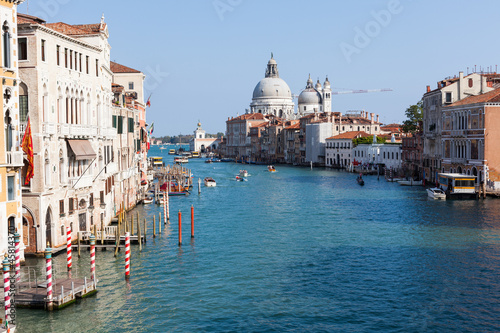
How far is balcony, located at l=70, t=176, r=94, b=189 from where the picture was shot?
1931 cm

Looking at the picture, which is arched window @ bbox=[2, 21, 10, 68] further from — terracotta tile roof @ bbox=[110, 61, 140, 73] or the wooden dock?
terracotta tile roof @ bbox=[110, 61, 140, 73]

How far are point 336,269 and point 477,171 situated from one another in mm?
21528

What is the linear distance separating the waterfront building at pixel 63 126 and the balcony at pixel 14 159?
1.50 meters

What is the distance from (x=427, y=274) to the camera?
17.0 metres

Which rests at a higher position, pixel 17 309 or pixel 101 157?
pixel 101 157

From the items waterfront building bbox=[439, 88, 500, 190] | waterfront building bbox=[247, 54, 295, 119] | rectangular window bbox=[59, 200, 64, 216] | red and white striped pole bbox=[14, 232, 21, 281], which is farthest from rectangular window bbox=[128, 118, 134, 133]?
waterfront building bbox=[247, 54, 295, 119]

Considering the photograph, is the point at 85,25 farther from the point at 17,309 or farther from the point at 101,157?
the point at 17,309

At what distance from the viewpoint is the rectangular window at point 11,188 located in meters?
15.3

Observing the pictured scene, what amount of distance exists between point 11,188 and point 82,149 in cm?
443

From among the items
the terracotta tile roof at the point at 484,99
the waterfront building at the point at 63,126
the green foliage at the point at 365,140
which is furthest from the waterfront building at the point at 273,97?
the waterfront building at the point at 63,126

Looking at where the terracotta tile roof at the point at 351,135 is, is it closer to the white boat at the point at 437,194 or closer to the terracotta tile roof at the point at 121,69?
the white boat at the point at 437,194

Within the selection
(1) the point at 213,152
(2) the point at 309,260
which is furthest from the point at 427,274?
(1) the point at 213,152

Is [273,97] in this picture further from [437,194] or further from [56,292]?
[56,292]

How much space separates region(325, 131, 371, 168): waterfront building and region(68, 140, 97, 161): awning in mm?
57534
